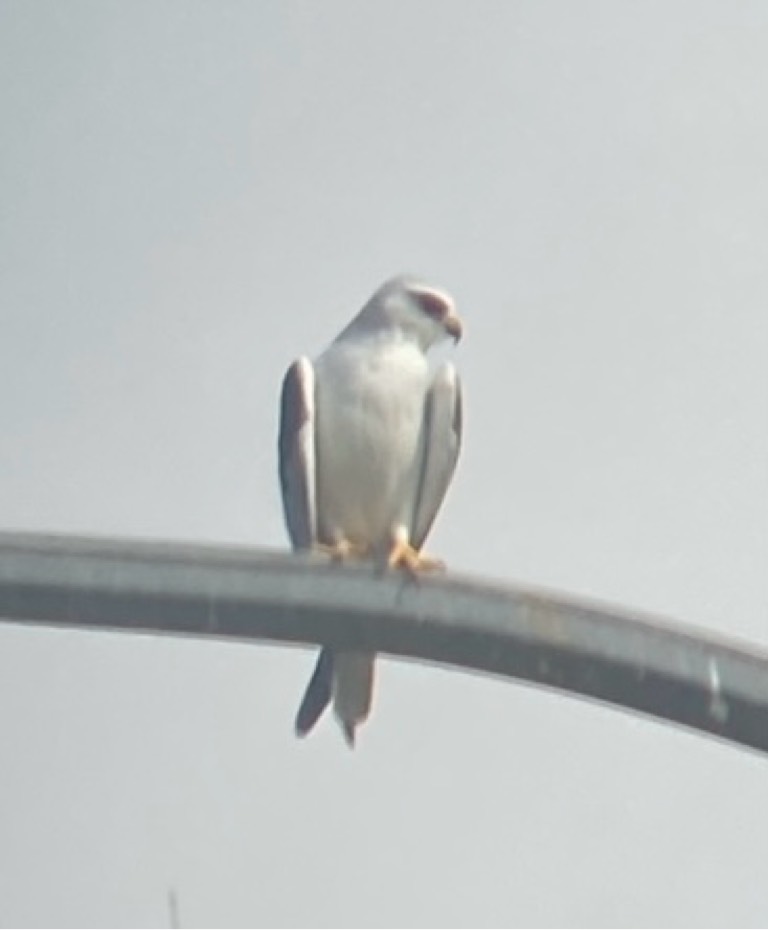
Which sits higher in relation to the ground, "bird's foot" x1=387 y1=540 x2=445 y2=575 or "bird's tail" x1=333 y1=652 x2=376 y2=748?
"bird's foot" x1=387 y1=540 x2=445 y2=575

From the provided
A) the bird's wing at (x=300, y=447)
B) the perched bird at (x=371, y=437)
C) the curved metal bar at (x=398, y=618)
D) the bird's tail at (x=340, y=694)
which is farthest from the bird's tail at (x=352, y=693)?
the curved metal bar at (x=398, y=618)

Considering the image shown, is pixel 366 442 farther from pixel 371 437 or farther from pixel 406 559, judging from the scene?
pixel 406 559

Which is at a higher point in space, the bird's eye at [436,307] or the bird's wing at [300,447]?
the bird's eye at [436,307]

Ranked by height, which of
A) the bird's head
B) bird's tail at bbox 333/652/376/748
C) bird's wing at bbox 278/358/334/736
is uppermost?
the bird's head

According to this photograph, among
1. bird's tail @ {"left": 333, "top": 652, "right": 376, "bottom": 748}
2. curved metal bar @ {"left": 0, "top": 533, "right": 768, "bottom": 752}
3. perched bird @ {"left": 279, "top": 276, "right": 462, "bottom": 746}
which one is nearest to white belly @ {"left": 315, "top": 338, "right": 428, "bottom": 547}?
perched bird @ {"left": 279, "top": 276, "right": 462, "bottom": 746}

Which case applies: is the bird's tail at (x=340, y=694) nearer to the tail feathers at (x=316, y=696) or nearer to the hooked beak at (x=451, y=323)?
the tail feathers at (x=316, y=696)

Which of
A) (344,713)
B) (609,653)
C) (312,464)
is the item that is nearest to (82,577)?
(609,653)

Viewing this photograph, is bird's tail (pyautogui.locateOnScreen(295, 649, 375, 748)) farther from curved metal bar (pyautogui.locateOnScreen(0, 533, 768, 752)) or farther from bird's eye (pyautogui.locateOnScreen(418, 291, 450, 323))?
curved metal bar (pyautogui.locateOnScreen(0, 533, 768, 752))
